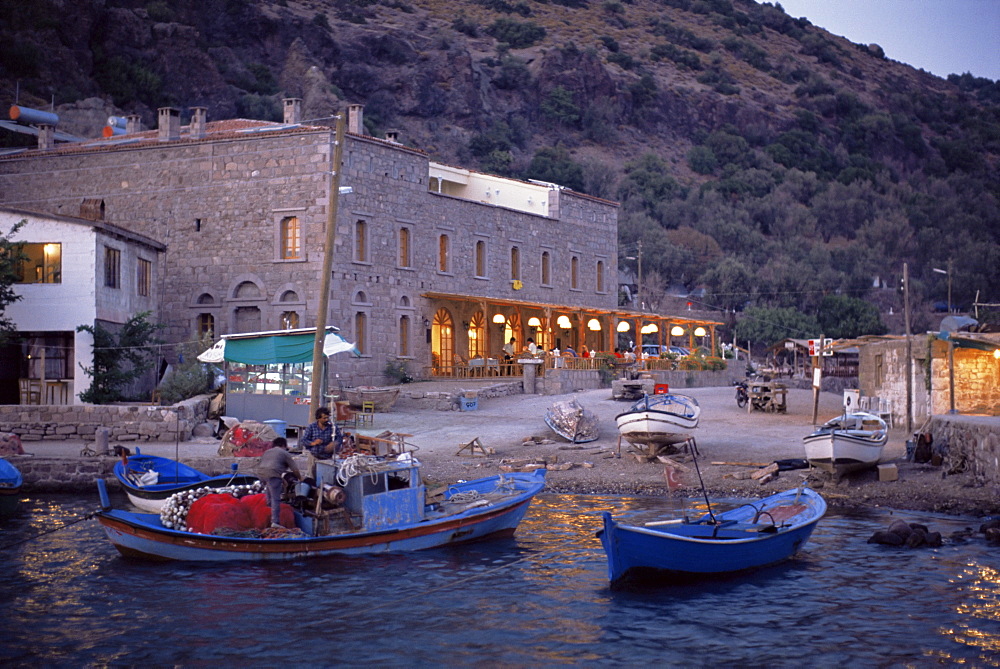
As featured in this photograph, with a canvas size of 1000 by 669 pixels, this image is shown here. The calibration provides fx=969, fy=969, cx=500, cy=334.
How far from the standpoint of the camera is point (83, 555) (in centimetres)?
1372

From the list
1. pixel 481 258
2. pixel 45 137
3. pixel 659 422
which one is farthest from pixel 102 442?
pixel 45 137

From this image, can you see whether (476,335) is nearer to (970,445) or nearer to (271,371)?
(271,371)

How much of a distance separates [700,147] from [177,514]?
304 feet

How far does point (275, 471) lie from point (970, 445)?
12.3 meters

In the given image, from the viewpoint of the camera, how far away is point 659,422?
63.8 ft

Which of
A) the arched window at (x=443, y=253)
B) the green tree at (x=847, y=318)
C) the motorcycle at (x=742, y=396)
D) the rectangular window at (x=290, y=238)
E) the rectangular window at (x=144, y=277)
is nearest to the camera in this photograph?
the motorcycle at (x=742, y=396)

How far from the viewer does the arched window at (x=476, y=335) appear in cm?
3800

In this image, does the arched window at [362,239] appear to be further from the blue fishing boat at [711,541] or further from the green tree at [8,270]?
the blue fishing boat at [711,541]

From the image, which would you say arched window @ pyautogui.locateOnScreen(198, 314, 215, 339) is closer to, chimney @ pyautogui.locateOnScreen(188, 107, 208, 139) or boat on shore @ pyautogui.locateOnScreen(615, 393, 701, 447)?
chimney @ pyautogui.locateOnScreen(188, 107, 208, 139)

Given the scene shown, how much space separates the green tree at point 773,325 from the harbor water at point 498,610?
45100 millimetres

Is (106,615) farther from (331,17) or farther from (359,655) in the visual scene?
(331,17)

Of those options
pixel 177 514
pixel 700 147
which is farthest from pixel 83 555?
pixel 700 147

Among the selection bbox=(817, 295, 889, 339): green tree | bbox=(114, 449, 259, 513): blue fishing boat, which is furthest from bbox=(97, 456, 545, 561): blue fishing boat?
bbox=(817, 295, 889, 339): green tree

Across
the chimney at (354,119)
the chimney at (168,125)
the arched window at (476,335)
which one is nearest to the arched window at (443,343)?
the arched window at (476,335)
